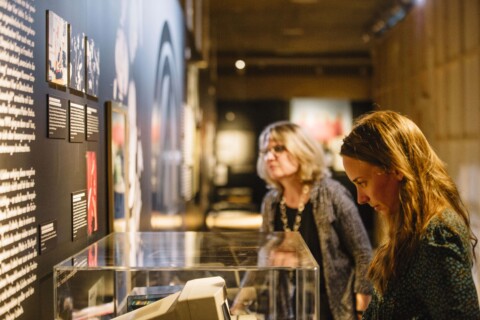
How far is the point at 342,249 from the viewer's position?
326 cm

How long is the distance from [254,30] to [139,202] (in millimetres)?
10373

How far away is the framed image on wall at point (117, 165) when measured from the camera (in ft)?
9.40

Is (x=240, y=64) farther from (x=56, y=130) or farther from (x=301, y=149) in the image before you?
(x=56, y=130)

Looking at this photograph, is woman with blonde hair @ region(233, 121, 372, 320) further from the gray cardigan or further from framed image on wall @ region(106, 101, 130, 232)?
framed image on wall @ region(106, 101, 130, 232)

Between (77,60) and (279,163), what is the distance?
58.4 inches

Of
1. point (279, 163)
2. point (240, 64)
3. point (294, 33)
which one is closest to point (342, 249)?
point (279, 163)

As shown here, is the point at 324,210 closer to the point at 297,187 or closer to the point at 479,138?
the point at 297,187

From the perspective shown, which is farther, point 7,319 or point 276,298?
point 276,298

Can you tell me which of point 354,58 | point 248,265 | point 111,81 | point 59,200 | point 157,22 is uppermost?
point 354,58

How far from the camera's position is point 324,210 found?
3266 mm

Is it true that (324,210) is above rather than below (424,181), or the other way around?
below

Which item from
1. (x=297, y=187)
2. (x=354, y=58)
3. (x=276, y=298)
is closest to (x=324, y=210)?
(x=297, y=187)

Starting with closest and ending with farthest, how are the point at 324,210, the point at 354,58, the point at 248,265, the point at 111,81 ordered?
1. the point at 248,265
2. the point at 111,81
3. the point at 324,210
4. the point at 354,58

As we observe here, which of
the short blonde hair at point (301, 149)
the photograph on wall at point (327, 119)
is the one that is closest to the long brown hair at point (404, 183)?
the short blonde hair at point (301, 149)
